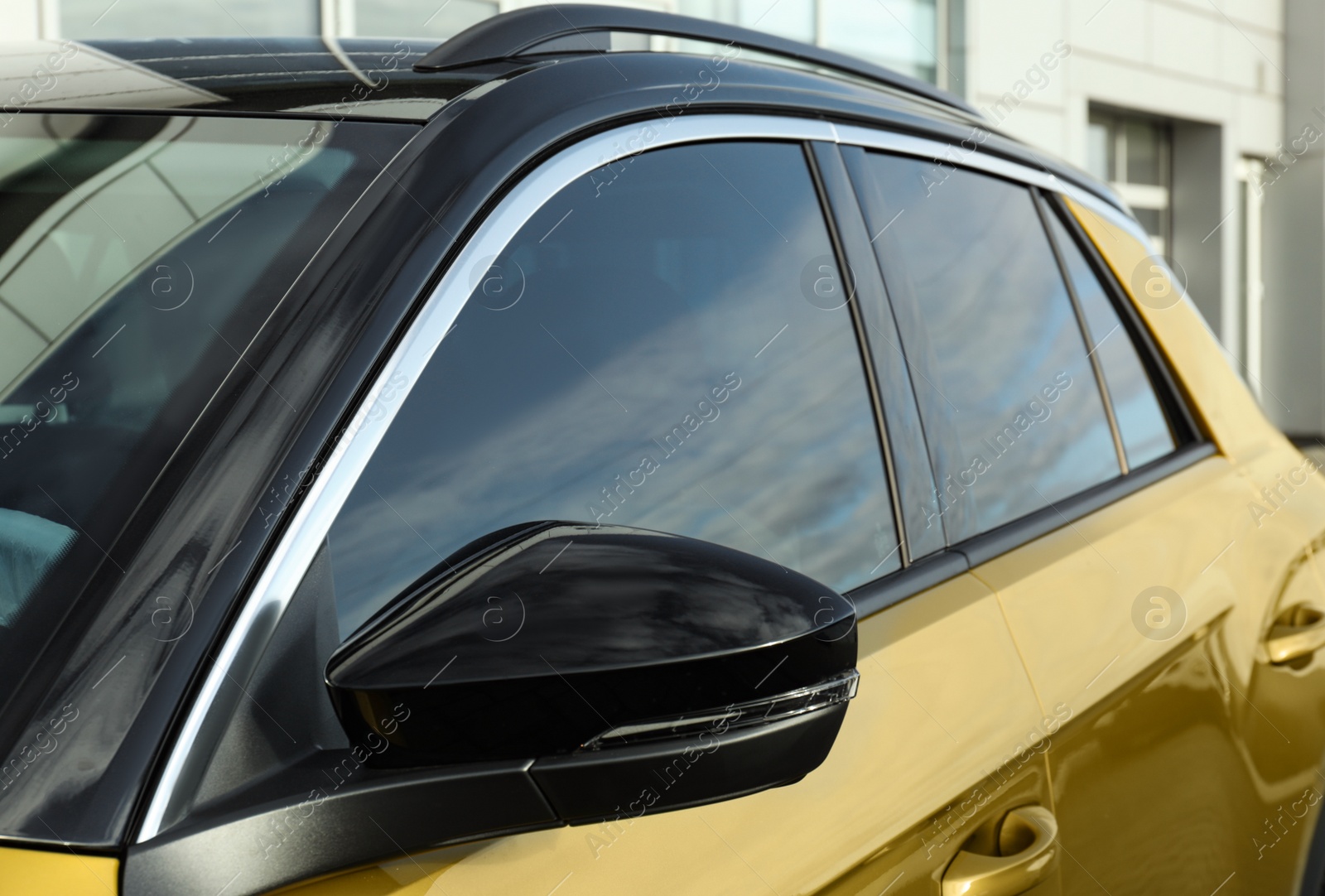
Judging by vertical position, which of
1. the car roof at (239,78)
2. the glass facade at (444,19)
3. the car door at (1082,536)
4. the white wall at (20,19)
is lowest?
the car door at (1082,536)

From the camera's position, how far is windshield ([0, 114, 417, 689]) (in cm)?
86

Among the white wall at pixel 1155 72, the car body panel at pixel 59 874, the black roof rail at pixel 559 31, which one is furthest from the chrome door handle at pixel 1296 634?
the white wall at pixel 1155 72

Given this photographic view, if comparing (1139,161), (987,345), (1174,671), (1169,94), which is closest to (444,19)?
(987,345)

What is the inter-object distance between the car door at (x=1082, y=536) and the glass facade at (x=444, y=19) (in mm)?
1723

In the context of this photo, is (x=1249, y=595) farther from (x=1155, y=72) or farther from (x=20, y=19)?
(x=1155, y=72)

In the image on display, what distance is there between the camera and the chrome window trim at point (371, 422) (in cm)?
76

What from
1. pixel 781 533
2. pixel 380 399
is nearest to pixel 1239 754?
pixel 781 533

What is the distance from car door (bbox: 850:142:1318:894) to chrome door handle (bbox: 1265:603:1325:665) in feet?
0.21

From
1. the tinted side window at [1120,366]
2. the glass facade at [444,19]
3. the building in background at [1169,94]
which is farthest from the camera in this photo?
the building in background at [1169,94]

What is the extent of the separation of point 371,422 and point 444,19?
217 inches

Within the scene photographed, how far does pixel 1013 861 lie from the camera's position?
3.89ft

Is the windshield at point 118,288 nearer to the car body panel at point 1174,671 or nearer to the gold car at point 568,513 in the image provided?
the gold car at point 568,513

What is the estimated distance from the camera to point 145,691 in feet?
2.47

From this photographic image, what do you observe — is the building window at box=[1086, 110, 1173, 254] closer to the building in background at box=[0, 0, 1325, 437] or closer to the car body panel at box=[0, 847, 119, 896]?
the building in background at box=[0, 0, 1325, 437]
